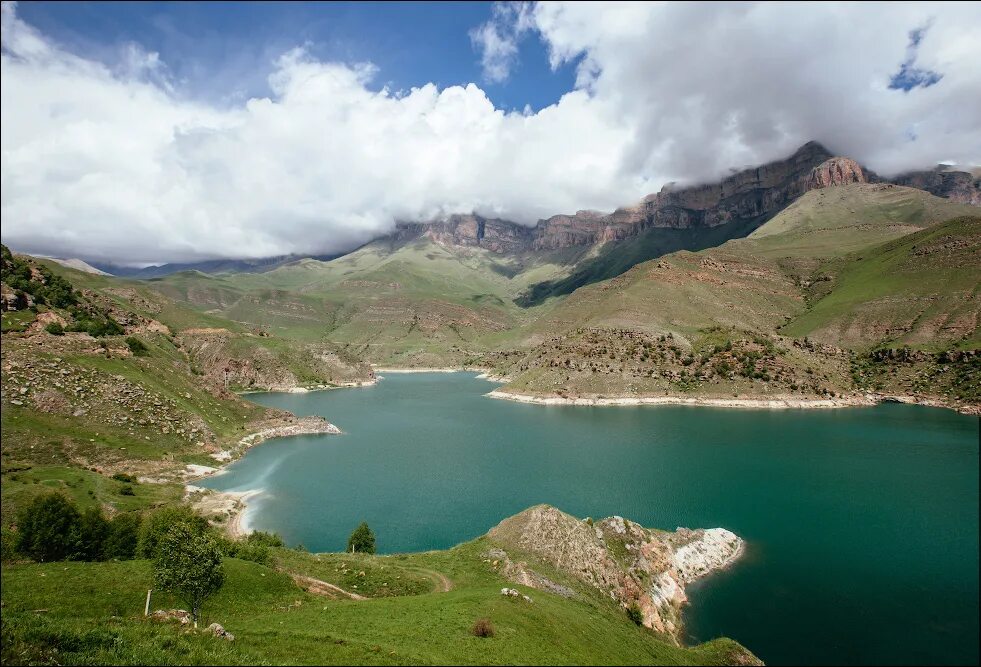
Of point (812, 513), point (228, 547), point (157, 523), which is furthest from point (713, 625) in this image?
point (157, 523)

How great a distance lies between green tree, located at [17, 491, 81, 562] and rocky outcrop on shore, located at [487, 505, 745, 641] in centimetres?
2903

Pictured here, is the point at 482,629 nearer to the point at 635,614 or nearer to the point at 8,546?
the point at 635,614

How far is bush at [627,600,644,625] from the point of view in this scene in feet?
119

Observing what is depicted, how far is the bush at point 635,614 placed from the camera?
36294mm

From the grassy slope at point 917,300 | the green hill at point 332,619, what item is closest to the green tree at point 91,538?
the green hill at point 332,619

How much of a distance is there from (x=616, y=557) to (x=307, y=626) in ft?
93.8

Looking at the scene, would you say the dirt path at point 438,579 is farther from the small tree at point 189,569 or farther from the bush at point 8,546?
the bush at point 8,546

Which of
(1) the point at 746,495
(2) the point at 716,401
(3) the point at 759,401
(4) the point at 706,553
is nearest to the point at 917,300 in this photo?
(3) the point at 759,401

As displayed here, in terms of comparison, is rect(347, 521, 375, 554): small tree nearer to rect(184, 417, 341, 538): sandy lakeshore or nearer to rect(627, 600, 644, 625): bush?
rect(184, 417, 341, 538): sandy lakeshore

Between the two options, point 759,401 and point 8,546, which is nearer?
point 8,546

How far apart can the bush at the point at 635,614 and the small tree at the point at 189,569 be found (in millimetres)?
28048

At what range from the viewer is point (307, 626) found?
23.1 meters

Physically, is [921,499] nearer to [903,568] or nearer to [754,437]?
[903,568]

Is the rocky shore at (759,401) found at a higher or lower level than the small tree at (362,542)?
higher
